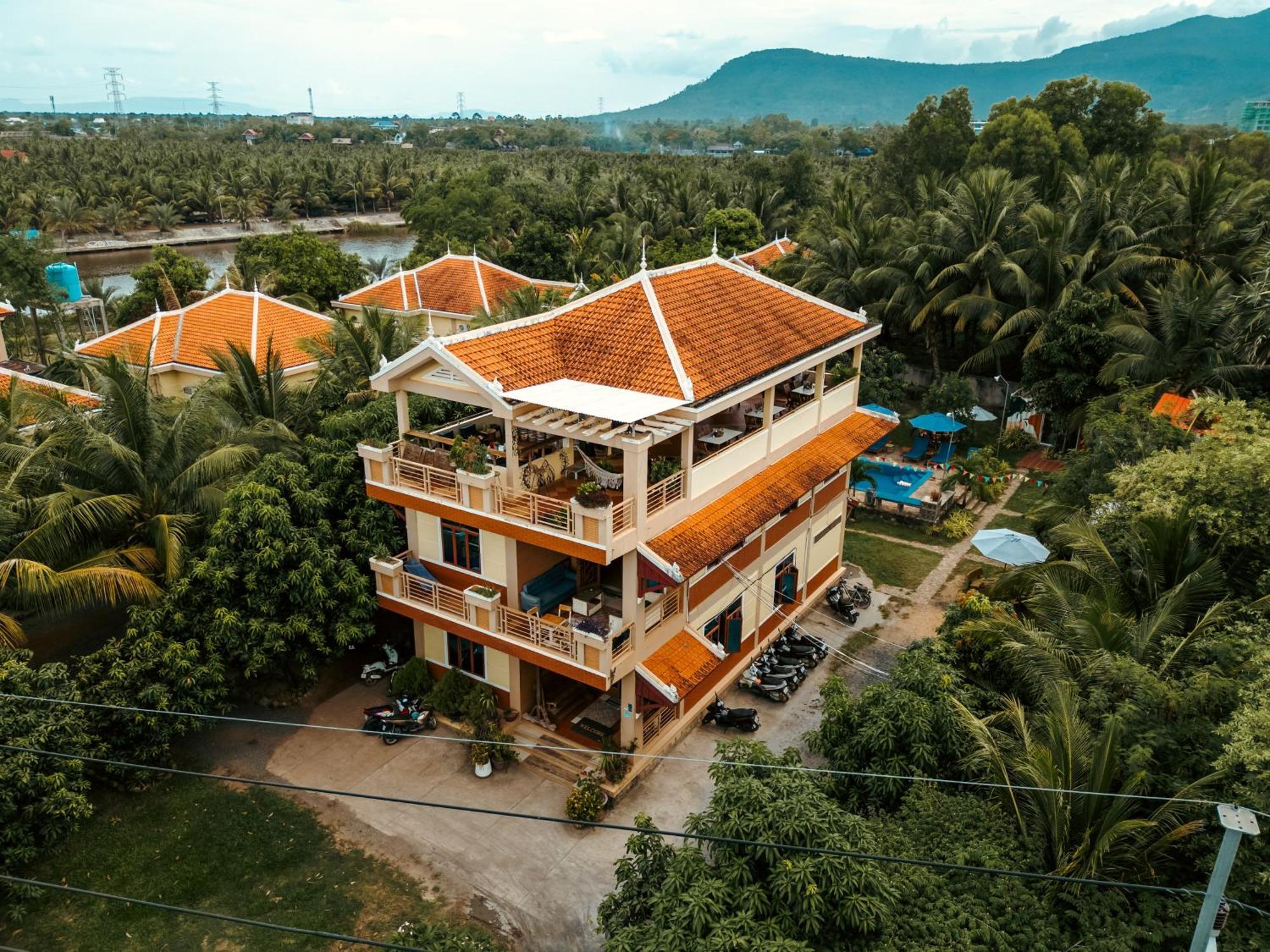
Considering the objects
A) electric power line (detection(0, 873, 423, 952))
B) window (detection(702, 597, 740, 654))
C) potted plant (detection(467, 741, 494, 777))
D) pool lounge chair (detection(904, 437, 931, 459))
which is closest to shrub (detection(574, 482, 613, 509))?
window (detection(702, 597, 740, 654))

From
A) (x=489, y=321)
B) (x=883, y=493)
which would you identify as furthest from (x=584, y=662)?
(x=883, y=493)

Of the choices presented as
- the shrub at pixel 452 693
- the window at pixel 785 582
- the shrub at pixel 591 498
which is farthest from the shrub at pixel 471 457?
the window at pixel 785 582

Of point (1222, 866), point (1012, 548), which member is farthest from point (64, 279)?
point (1222, 866)

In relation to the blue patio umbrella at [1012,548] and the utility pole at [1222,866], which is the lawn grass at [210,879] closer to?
the utility pole at [1222,866]

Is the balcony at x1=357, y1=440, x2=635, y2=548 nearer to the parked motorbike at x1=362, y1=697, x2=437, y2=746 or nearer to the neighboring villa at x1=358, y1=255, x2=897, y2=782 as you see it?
the neighboring villa at x1=358, y1=255, x2=897, y2=782

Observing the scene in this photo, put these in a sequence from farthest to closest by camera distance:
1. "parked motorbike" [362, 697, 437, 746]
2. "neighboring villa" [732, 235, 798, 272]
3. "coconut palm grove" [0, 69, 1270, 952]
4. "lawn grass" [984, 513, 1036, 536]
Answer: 1. "neighboring villa" [732, 235, 798, 272]
2. "lawn grass" [984, 513, 1036, 536]
3. "parked motorbike" [362, 697, 437, 746]
4. "coconut palm grove" [0, 69, 1270, 952]

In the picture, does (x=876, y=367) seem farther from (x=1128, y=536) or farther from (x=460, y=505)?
(x=460, y=505)
